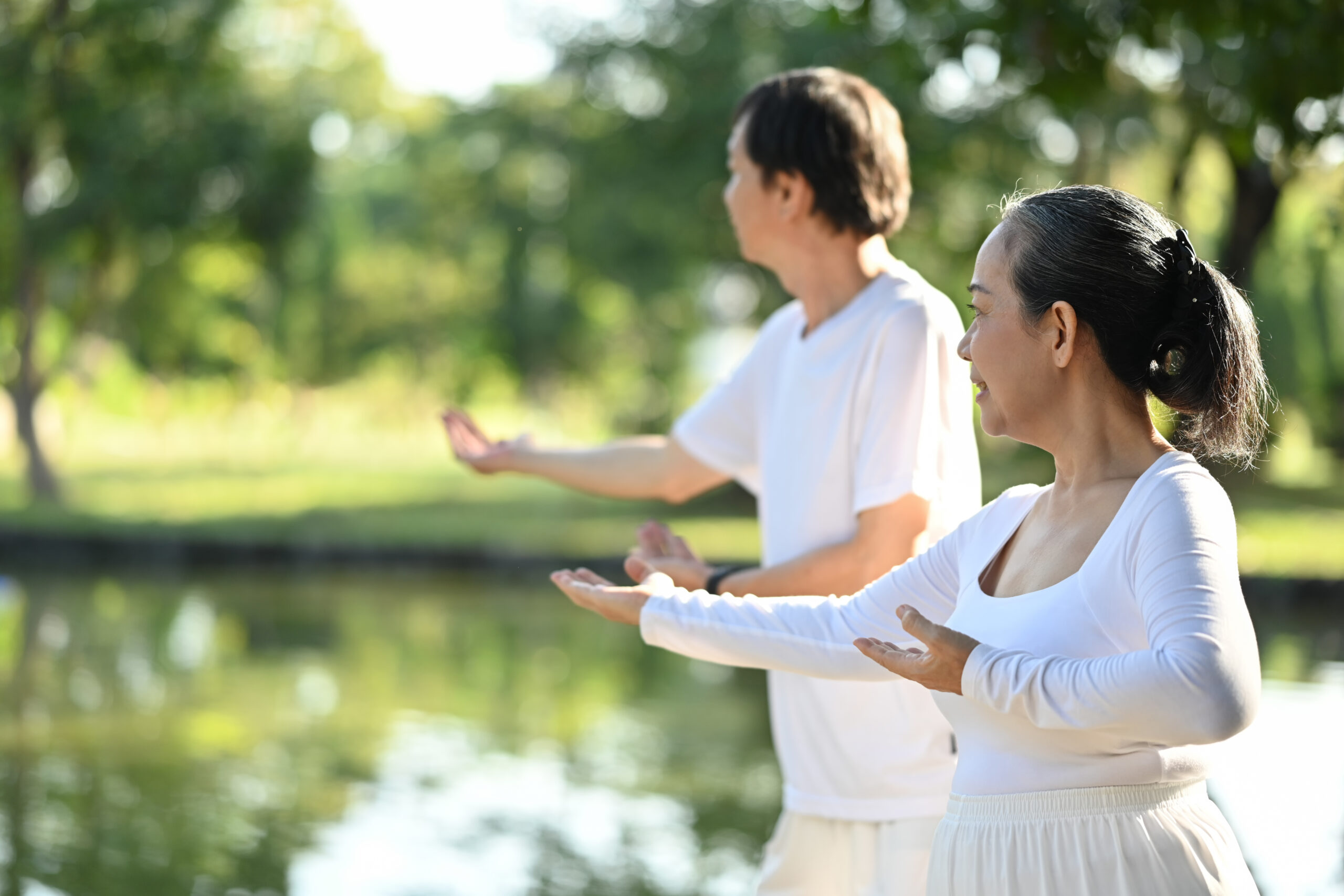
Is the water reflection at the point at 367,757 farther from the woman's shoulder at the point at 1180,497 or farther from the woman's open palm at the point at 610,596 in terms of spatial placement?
the woman's shoulder at the point at 1180,497

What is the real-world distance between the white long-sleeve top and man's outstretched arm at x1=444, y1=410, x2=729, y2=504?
1.17 meters

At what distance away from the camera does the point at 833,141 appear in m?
2.61

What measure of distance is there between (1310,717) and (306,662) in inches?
230

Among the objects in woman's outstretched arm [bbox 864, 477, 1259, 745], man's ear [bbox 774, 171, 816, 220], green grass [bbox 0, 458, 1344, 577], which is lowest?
woman's outstretched arm [bbox 864, 477, 1259, 745]

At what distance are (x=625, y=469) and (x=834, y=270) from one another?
2.51 ft

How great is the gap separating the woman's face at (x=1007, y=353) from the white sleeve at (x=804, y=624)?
291 mm

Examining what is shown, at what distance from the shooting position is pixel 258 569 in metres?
14.8

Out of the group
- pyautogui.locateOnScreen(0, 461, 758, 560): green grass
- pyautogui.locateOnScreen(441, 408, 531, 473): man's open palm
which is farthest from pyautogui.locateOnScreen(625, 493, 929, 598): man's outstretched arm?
pyautogui.locateOnScreen(0, 461, 758, 560): green grass

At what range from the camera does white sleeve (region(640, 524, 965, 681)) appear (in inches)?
80.0

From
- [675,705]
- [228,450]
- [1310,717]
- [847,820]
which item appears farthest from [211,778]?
[228,450]

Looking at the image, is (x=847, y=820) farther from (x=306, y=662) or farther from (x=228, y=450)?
(x=228, y=450)

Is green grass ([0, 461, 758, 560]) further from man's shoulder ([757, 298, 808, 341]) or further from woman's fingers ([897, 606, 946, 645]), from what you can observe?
woman's fingers ([897, 606, 946, 645])

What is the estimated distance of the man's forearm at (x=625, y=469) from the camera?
319cm

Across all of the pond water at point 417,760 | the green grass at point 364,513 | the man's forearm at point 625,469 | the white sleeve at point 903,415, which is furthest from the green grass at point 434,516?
the white sleeve at point 903,415
